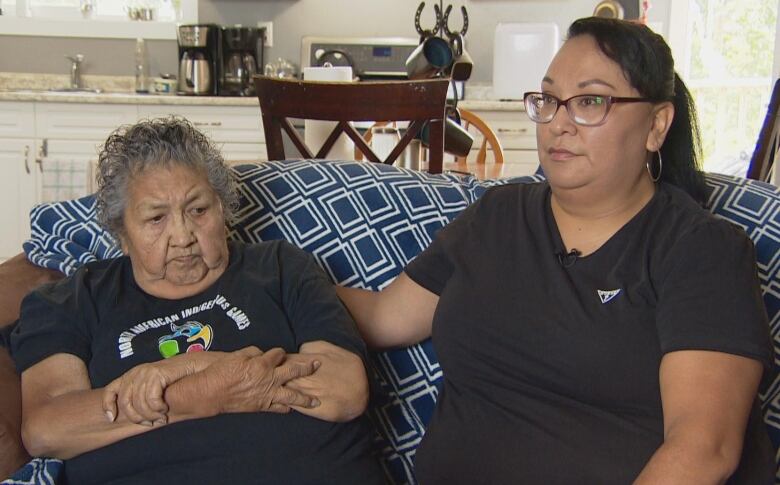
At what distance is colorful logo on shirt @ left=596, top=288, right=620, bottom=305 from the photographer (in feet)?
4.52

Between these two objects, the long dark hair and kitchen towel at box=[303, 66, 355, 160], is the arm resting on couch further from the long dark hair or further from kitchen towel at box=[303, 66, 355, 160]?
kitchen towel at box=[303, 66, 355, 160]

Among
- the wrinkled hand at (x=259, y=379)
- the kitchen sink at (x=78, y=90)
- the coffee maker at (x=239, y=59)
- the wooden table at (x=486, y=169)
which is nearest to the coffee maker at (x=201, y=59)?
the coffee maker at (x=239, y=59)

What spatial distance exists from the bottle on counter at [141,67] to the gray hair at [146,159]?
158 inches

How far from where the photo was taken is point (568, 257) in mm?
1451

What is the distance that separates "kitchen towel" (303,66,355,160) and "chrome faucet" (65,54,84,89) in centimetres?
306

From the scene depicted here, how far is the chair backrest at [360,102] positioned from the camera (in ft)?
7.75

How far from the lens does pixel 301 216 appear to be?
182 cm

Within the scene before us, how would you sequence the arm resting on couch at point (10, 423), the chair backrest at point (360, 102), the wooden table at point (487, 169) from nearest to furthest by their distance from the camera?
the arm resting on couch at point (10, 423) < the chair backrest at point (360, 102) < the wooden table at point (487, 169)

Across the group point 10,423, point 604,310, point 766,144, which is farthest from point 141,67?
point 604,310

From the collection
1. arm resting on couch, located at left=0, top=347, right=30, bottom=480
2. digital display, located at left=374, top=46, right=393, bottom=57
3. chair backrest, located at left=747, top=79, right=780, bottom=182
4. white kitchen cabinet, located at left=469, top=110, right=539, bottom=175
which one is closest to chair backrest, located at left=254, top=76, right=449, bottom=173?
chair backrest, located at left=747, top=79, right=780, bottom=182

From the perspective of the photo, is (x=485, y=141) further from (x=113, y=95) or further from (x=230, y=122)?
(x=113, y=95)

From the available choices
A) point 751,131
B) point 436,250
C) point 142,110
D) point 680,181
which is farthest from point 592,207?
point 751,131

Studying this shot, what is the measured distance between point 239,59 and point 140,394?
3.99 metres

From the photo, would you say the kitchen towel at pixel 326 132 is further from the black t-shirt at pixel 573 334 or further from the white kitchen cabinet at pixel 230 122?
the white kitchen cabinet at pixel 230 122
